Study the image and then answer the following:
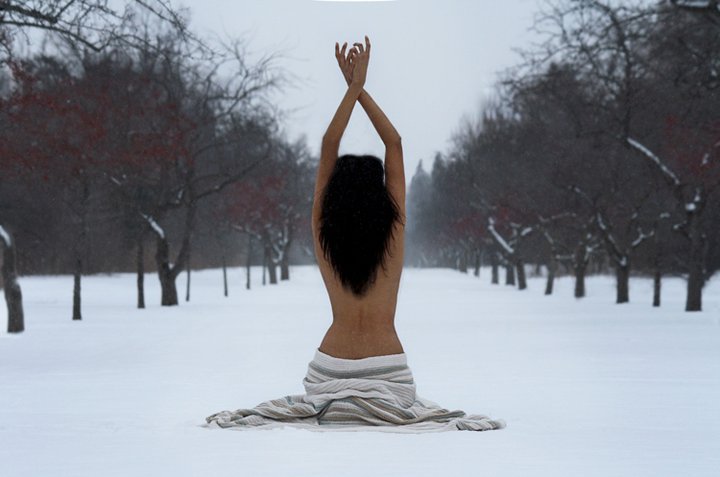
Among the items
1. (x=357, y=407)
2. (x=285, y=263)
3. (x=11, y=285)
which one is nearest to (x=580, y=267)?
(x=11, y=285)

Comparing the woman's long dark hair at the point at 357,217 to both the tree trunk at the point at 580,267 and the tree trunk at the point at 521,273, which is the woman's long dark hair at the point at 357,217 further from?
the tree trunk at the point at 521,273

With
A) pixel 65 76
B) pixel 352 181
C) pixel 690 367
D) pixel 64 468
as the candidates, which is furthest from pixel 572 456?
pixel 65 76

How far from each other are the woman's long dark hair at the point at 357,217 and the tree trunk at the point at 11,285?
1142cm

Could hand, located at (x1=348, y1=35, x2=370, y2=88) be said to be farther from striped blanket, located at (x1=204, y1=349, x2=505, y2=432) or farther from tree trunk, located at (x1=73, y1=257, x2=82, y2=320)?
tree trunk, located at (x1=73, y1=257, x2=82, y2=320)

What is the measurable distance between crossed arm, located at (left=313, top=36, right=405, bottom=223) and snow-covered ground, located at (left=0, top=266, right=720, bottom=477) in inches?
77.2

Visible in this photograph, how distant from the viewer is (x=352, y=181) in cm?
777

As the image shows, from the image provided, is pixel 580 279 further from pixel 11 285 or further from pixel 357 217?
pixel 357 217

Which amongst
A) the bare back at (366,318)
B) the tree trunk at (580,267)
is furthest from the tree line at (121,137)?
the tree trunk at (580,267)

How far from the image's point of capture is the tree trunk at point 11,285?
1780cm

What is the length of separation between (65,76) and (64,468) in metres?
18.8

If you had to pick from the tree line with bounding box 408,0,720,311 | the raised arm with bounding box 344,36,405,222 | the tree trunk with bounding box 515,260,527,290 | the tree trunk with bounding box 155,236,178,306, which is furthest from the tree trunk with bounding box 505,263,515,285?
the raised arm with bounding box 344,36,405,222

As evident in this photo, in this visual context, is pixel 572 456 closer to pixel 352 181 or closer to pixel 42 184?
pixel 352 181

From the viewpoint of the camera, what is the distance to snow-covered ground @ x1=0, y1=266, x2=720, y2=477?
630 cm

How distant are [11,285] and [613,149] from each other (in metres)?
18.6
